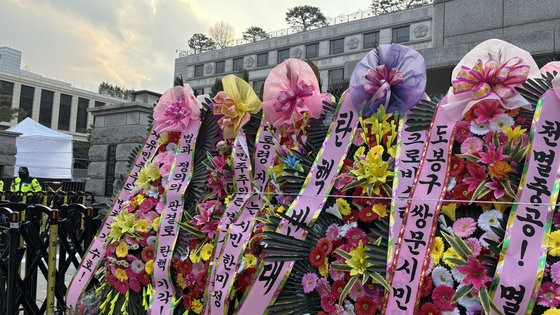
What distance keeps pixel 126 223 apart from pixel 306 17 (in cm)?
5140

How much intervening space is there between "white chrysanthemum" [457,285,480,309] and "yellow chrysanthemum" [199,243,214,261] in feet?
4.24

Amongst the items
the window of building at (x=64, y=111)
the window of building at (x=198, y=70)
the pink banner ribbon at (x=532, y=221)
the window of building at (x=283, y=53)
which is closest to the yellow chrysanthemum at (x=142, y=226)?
the pink banner ribbon at (x=532, y=221)

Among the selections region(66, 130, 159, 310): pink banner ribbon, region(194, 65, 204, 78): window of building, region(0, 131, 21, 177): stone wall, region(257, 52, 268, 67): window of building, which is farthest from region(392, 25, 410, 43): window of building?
region(66, 130, 159, 310): pink banner ribbon

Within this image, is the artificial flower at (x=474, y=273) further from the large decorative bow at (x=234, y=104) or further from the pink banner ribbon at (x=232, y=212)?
the large decorative bow at (x=234, y=104)

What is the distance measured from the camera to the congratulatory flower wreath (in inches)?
67.6

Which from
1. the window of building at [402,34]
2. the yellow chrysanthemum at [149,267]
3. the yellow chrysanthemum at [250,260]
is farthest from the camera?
the window of building at [402,34]

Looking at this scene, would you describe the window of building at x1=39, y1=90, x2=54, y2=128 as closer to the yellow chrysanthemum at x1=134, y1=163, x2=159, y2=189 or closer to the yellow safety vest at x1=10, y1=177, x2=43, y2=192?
the yellow safety vest at x1=10, y1=177, x2=43, y2=192

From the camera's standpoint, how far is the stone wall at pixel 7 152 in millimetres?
15938

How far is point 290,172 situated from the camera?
7.74 feet

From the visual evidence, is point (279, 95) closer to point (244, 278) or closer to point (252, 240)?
point (252, 240)

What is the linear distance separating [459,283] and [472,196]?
33 centimetres

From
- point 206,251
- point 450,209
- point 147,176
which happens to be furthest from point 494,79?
point 147,176

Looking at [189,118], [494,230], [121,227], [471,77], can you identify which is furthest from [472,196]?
[121,227]

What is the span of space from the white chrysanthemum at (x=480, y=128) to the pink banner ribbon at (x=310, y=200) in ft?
1.77
